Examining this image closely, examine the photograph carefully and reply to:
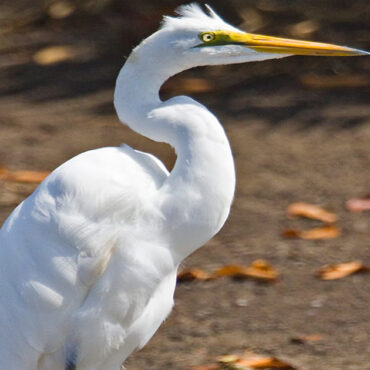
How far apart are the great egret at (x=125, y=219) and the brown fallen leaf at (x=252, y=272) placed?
122 centimetres

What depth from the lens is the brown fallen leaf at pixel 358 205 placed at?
17.4 ft

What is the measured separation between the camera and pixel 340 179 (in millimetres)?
5680

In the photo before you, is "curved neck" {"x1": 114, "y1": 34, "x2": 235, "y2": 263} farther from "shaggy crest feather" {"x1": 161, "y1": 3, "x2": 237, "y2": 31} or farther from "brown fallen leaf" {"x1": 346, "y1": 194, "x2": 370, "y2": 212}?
"brown fallen leaf" {"x1": 346, "y1": 194, "x2": 370, "y2": 212}

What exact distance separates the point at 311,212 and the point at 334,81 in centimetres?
171

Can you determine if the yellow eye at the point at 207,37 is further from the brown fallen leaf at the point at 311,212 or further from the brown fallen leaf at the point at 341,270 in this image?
the brown fallen leaf at the point at 311,212

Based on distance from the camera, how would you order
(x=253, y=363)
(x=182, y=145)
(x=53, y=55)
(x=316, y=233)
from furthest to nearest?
(x=53, y=55) < (x=316, y=233) < (x=253, y=363) < (x=182, y=145)

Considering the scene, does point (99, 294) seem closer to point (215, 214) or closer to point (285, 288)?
point (215, 214)

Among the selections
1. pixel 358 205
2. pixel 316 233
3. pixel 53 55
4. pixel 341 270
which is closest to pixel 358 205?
pixel 358 205

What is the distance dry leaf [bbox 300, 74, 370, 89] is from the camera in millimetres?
6730

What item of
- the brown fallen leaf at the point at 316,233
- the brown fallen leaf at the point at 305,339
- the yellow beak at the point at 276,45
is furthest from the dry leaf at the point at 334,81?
the yellow beak at the point at 276,45

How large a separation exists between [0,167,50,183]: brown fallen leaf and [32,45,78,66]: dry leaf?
71.1 inches

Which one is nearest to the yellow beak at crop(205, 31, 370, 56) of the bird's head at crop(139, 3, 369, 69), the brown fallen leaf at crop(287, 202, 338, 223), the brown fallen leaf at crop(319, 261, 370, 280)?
the bird's head at crop(139, 3, 369, 69)

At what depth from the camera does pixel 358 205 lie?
17.5ft

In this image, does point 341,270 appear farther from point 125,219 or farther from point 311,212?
point 125,219
